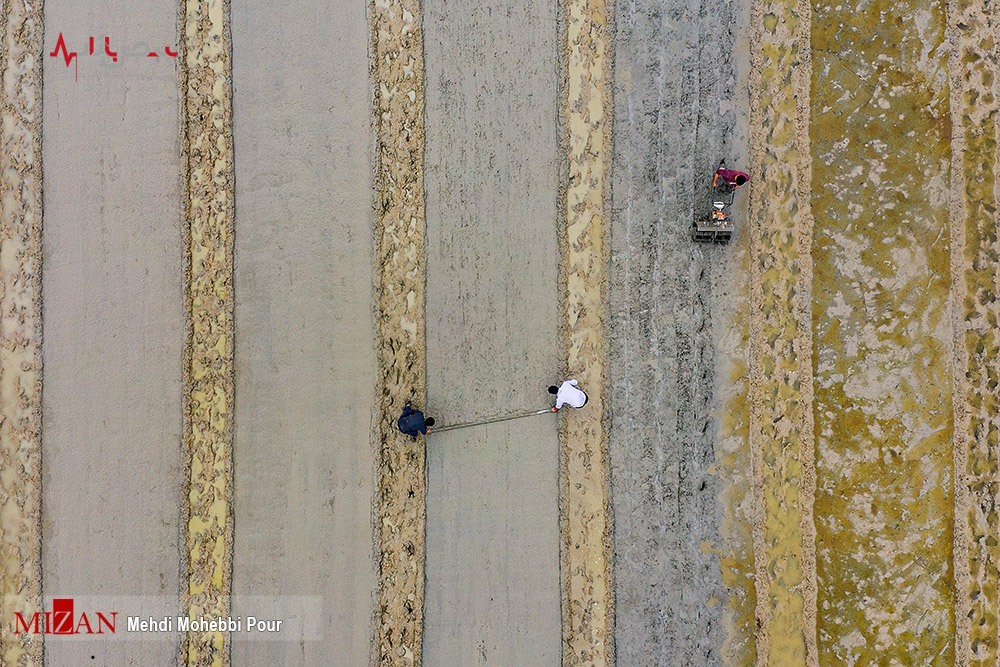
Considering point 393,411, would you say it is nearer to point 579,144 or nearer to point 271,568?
point 271,568

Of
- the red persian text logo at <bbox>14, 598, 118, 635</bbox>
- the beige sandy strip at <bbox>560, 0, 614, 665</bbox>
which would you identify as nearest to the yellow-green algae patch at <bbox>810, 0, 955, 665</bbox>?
the beige sandy strip at <bbox>560, 0, 614, 665</bbox>

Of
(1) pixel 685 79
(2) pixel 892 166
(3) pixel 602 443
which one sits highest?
(1) pixel 685 79

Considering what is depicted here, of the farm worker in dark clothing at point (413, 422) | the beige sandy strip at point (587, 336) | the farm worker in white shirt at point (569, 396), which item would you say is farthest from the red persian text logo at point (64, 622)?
the farm worker in white shirt at point (569, 396)

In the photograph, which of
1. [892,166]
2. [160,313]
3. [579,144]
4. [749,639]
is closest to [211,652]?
[160,313]

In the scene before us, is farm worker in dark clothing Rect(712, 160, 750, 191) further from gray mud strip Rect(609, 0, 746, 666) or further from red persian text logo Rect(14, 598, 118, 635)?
red persian text logo Rect(14, 598, 118, 635)

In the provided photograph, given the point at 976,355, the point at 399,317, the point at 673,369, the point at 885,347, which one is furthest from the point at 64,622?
the point at 976,355

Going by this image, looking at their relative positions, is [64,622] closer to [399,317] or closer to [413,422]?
[413,422]
